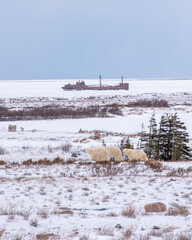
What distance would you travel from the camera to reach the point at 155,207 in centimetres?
727

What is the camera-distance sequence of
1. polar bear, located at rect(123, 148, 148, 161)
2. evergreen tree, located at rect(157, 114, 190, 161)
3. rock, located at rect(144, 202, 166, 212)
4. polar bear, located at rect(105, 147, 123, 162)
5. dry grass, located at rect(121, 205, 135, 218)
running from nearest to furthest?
1. dry grass, located at rect(121, 205, 135, 218)
2. rock, located at rect(144, 202, 166, 212)
3. polar bear, located at rect(105, 147, 123, 162)
4. polar bear, located at rect(123, 148, 148, 161)
5. evergreen tree, located at rect(157, 114, 190, 161)

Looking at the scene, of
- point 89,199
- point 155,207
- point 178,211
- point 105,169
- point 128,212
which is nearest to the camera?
point 128,212

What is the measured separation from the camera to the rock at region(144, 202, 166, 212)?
23.6 ft

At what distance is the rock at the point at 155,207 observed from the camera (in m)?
7.18

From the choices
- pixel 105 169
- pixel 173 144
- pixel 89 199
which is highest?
pixel 89 199

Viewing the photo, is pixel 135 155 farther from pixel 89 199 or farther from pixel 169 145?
pixel 169 145

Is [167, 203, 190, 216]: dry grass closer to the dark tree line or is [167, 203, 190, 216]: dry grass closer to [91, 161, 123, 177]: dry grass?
[91, 161, 123, 177]: dry grass

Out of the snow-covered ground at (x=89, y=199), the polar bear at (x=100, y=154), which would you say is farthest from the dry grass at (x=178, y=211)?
the polar bear at (x=100, y=154)

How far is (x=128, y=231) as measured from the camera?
545 centimetres

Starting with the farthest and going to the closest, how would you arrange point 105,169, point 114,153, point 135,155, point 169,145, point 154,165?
point 169,145
point 135,155
point 114,153
point 154,165
point 105,169

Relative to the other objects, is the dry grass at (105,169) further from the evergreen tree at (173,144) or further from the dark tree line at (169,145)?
the evergreen tree at (173,144)

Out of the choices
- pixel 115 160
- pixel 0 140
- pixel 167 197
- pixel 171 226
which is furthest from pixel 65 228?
pixel 0 140

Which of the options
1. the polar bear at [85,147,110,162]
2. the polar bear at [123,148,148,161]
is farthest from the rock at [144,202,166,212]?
the polar bear at [123,148,148,161]

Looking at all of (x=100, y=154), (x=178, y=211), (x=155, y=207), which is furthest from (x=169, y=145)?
(x=178, y=211)
